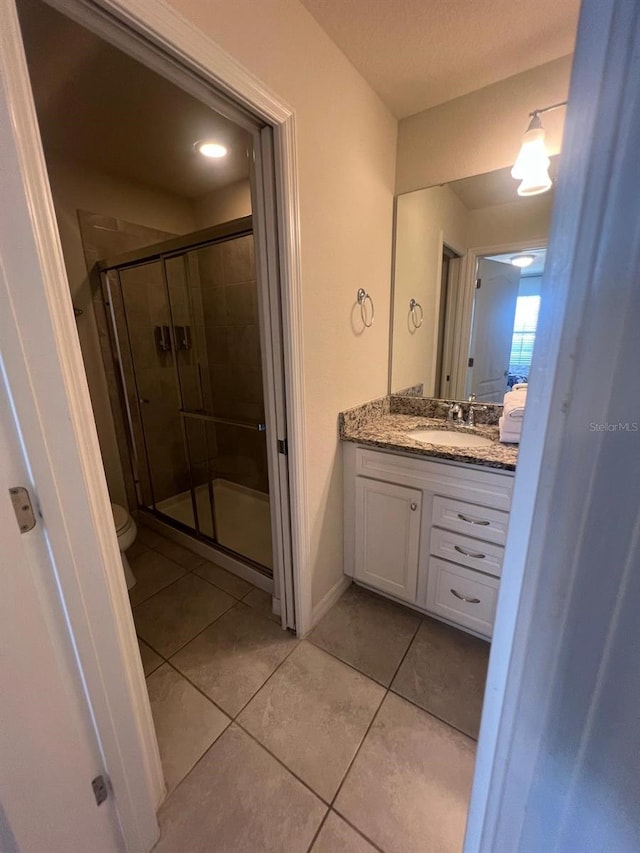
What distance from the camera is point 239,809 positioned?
987 millimetres

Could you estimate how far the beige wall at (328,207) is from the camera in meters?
1.01

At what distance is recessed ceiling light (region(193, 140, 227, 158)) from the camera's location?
1801 millimetres

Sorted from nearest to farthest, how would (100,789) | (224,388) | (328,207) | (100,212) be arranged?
(100,789) < (328,207) < (100,212) < (224,388)

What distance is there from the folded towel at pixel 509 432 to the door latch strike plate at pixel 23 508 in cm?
156

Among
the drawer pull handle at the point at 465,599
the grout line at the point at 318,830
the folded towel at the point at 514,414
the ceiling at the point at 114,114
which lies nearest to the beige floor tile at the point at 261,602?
the grout line at the point at 318,830

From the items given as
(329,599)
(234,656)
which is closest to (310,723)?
(234,656)

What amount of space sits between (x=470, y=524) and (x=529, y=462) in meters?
1.08

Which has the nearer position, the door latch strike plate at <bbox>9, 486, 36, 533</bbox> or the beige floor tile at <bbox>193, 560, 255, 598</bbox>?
the door latch strike plate at <bbox>9, 486, 36, 533</bbox>

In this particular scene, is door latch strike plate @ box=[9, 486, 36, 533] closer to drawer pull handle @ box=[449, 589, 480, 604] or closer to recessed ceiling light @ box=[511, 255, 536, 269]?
drawer pull handle @ box=[449, 589, 480, 604]

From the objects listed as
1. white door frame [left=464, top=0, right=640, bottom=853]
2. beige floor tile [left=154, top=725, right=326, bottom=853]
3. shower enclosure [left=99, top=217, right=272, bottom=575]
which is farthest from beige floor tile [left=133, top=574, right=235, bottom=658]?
white door frame [left=464, top=0, right=640, bottom=853]

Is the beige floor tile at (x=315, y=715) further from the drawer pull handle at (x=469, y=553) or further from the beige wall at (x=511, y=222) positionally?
the beige wall at (x=511, y=222)

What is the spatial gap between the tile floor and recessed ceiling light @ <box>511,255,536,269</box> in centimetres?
172

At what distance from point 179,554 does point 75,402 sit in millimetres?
1763

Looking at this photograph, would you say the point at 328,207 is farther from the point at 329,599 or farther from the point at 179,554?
the point at 179,554
